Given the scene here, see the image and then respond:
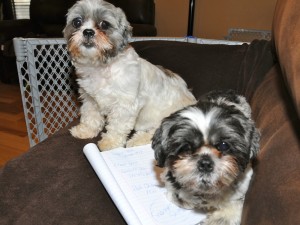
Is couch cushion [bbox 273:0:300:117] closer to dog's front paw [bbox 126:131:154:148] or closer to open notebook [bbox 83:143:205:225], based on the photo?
open notebook [bbox 83:143:205:225]

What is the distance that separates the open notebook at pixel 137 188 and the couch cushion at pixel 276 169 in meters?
0.31

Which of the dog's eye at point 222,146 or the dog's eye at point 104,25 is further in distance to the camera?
the dog's eye at point 104,25

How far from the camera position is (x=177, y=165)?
4.24ft

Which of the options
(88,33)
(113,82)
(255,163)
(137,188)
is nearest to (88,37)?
(88,33)

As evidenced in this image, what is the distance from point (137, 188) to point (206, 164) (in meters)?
0.39

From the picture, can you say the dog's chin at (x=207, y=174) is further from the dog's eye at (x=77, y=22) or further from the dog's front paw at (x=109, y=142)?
the dog's eye at (x=77, y=22)

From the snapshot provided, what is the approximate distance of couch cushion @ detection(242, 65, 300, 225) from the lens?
100 centimetres

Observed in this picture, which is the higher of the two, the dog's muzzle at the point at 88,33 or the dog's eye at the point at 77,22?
the dog's eye at the point at 77,22

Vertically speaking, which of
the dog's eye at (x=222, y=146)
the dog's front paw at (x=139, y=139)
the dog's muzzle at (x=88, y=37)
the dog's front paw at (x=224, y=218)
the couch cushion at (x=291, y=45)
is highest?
the couch cushion at (x=291, y=45)

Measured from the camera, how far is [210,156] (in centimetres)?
127

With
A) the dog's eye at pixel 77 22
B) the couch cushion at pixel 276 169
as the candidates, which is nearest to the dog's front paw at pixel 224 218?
the couch cushion at pixel 276 169

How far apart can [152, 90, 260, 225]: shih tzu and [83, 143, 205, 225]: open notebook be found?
0.07 m

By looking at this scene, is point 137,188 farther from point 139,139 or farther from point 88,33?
point 88,33

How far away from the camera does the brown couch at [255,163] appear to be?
42.1 inches
